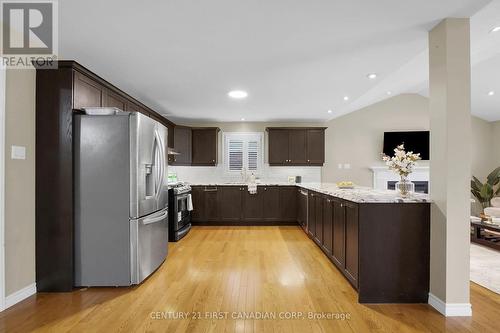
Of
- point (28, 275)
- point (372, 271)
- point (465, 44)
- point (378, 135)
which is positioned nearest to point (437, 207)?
point (372, 271)

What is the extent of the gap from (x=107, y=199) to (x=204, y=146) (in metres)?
3.86

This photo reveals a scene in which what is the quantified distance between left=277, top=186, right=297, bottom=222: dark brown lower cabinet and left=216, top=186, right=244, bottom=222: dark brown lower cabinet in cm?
80

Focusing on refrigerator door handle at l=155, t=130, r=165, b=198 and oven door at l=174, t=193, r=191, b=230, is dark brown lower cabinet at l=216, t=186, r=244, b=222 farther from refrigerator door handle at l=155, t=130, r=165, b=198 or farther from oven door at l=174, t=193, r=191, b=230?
refrigerator door handle at l=155, t=130, r=165, b=198

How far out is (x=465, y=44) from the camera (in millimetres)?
2283

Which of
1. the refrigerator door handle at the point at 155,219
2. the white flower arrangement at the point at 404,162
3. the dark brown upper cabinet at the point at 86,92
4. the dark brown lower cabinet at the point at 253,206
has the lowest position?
the dark brown lower cabinet at the point at 253,206

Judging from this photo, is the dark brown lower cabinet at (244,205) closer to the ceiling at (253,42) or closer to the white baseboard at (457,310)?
the ceiling at (253,42)

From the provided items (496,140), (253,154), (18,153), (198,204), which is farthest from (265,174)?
(496,140)

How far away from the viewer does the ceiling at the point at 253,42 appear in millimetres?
2074

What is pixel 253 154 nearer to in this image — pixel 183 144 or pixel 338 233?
pixel 183 144

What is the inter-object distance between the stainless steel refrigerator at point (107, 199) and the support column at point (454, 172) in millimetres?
2820

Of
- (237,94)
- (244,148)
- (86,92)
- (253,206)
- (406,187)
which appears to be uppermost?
(237,94)

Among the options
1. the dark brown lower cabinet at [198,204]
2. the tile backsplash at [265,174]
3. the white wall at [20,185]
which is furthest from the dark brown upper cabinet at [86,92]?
the tile backsplash at [265,174]

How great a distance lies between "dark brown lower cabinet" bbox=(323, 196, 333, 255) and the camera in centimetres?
342
